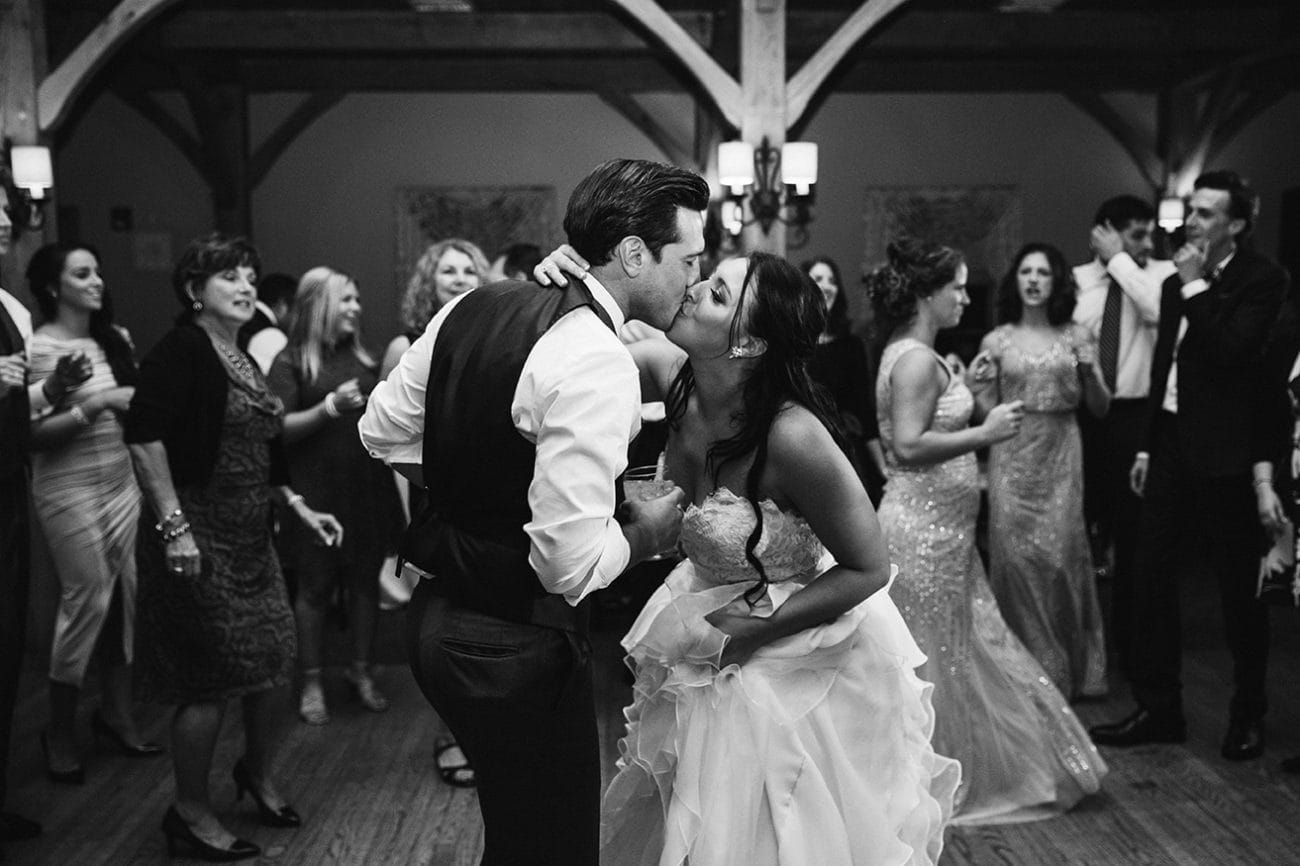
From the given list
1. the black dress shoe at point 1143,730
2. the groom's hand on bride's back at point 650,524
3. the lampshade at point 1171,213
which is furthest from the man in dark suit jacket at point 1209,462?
the lampshade at point 1171,213

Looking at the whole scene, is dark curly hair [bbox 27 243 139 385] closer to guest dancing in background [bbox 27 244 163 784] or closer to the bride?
guest dancing in background [bbox 27 244 163 784]

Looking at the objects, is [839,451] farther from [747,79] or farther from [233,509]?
[747,79]

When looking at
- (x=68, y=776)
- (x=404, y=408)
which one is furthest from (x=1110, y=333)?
(x=68, y=776)

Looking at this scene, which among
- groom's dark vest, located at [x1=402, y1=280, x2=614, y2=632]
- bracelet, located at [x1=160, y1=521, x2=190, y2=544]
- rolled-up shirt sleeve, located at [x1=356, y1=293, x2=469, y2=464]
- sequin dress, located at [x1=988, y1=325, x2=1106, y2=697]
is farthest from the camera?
sequin dress, located at [x1=988, y1=325, x2=1106, y2=697]

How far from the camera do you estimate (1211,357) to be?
3.38 m

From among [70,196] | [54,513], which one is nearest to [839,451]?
[54,513]

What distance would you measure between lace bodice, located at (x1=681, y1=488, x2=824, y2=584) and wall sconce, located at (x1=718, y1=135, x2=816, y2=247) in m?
3.19

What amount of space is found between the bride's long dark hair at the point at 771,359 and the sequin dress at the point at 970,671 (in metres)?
1.20

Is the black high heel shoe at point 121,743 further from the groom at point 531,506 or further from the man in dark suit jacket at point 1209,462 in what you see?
the man in dark suit jacket at point 1209,462

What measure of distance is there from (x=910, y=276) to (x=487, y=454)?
6.00 feet

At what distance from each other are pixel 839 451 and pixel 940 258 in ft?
4.41

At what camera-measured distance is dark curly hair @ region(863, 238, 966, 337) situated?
314 centimetres

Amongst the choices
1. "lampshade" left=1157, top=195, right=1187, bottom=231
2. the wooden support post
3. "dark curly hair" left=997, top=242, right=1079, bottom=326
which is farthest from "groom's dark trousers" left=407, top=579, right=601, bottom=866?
"lampshade" left=1157, top=195, right=1187, bottom=231

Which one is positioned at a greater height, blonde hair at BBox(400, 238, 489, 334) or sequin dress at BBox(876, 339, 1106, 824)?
blonde hair at BBox(400, 238, 489, 334)
